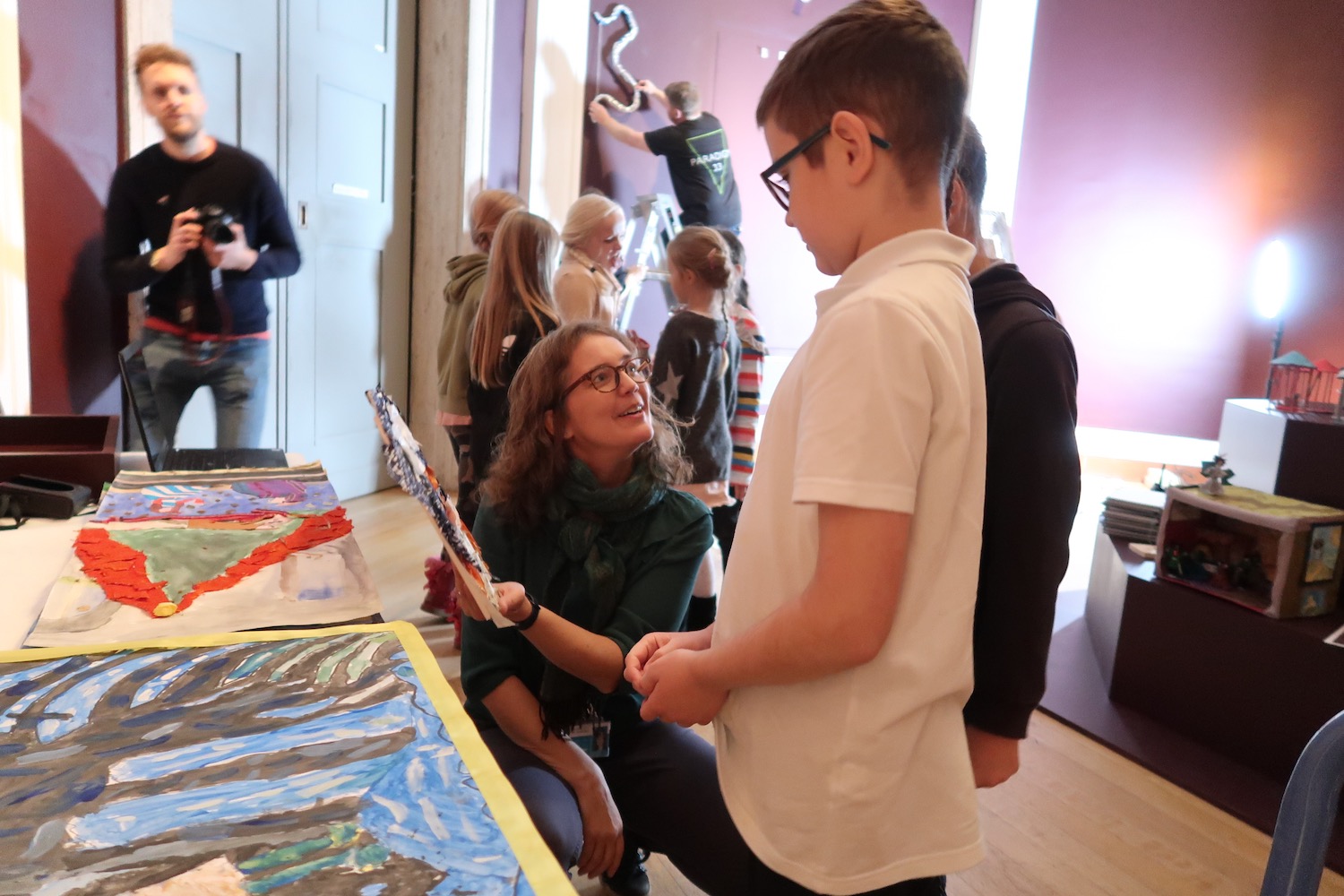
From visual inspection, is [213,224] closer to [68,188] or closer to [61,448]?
[68,188]

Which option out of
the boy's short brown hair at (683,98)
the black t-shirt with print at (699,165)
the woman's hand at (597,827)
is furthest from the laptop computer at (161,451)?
the boy's short brown hair at (683,98)

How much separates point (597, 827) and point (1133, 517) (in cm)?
233

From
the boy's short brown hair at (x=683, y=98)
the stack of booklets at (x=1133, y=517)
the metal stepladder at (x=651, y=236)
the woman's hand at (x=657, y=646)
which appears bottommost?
the stack of booklets at (x=1133, y=517)

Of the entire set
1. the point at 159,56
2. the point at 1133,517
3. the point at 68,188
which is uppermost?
the point at 159,56

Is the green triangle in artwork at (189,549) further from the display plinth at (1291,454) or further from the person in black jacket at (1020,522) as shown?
the display plinth at (1291,454)

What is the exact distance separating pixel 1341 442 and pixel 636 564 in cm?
196

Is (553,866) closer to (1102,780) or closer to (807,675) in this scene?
(807,675)

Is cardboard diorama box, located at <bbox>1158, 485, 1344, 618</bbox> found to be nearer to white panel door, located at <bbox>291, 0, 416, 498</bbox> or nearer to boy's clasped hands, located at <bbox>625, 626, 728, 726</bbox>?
boy's clasped hands, located at <bbox>625, 626, 728, 726</bbox>

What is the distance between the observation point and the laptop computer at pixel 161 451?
5.91 feet

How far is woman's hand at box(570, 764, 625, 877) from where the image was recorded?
3.92 feet

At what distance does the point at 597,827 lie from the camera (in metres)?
1.19

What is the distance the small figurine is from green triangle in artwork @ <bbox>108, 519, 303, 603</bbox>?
7.23 ft

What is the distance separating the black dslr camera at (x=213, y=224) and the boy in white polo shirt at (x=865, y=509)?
2005 mm

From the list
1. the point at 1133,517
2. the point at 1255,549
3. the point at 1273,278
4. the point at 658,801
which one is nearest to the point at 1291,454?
the point at 1255,549
